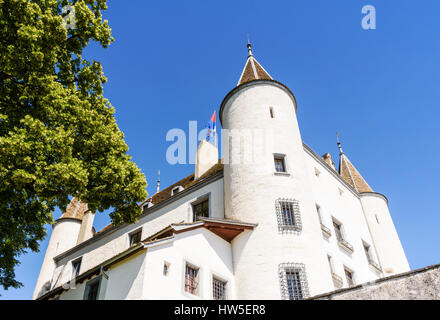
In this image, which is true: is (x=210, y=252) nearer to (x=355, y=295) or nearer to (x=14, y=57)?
(x=355, y=295)

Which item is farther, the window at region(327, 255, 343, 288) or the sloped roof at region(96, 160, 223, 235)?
the sloped roof at region(96, 160, 223, 235)

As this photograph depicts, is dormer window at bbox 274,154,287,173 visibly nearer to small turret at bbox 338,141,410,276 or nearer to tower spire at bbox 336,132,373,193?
small turret at bbox 338,141,410,276

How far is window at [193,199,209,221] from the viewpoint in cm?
2178

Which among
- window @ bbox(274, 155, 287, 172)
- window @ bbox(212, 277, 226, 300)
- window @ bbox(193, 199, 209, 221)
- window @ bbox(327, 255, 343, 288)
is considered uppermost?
window @ bbox(274, 155, 287, 172)

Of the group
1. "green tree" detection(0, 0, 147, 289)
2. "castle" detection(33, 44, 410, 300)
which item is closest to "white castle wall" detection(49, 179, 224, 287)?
"castle" detection(33, 44, 410, 300)

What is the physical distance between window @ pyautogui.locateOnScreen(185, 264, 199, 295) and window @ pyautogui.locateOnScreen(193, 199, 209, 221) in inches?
247

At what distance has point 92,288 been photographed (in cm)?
1605

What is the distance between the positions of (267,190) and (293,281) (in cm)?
485

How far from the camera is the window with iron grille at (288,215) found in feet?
57.2

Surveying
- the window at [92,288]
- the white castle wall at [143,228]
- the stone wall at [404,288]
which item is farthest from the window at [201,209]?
the stone wall at [404,288]

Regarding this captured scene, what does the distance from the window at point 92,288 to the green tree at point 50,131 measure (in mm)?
3088

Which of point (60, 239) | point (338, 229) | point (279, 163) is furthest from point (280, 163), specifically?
point (60, 239)
